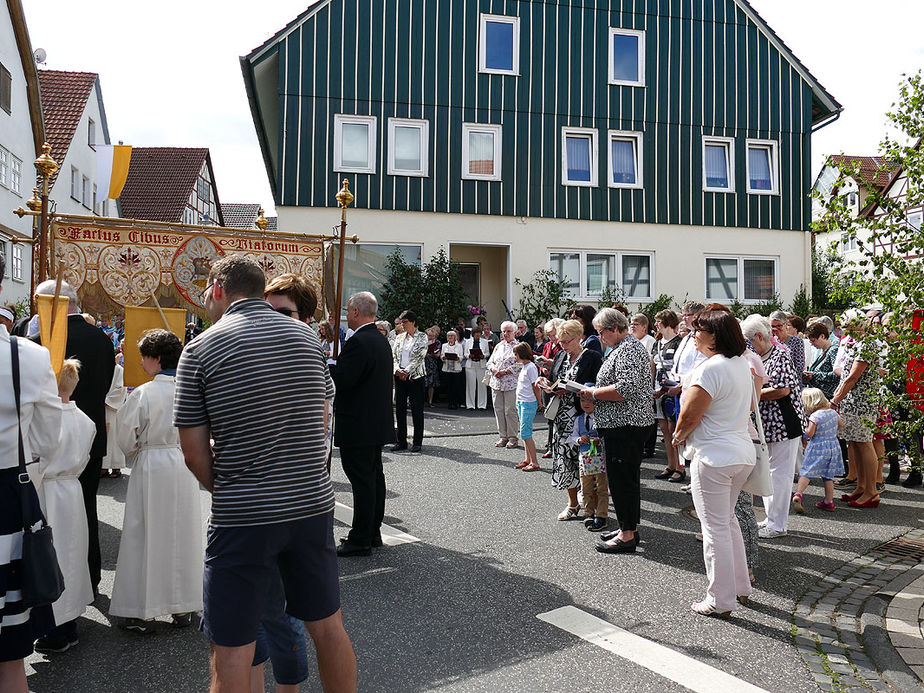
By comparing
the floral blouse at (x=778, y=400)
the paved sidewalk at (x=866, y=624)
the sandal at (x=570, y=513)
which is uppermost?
the floral blouse at (x=778, y=400)

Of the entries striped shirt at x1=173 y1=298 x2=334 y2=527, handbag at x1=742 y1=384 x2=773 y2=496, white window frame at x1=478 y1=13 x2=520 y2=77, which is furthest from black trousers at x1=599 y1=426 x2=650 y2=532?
white window frame at x1=478 y1=13 x2=520 y2=77

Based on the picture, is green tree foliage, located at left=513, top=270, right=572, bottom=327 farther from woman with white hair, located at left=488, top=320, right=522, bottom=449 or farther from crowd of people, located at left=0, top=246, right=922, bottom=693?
crowd of people, located at left=0, top=246, right=922, bottom=693

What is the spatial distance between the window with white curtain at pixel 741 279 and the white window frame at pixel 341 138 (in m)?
9.67

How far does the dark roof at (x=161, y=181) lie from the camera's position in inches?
1592

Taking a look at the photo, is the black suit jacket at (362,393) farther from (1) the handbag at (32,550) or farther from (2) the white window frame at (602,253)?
(2) the white window frame at (602,253)

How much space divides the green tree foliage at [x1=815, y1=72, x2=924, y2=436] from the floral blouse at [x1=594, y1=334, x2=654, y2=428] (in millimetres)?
1690

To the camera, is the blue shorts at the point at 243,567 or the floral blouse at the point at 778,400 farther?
the floral blouse at the point at 778,400

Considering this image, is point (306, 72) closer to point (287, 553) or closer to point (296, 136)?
point (296, 136)

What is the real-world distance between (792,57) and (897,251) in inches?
770

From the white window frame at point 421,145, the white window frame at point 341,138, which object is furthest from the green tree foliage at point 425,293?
the white window frame at point 341,138

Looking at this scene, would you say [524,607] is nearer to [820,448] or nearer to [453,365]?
[820,448]

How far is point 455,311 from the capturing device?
18.6m

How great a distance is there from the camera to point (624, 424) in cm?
614

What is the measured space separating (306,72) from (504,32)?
536 centimetres
